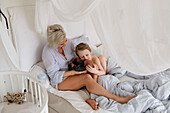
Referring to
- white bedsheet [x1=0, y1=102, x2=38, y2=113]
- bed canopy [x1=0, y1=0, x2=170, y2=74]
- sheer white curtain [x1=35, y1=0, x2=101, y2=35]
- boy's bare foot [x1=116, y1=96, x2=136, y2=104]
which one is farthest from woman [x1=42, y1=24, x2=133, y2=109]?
bed canopy [x1=0, y1=0, x2=170, y2=74]

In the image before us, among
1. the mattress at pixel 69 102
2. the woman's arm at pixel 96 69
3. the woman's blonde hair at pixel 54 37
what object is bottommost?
the mattress at pixel 69 102

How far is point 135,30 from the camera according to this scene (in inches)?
40.6

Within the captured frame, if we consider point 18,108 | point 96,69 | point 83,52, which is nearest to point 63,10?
point 83,52

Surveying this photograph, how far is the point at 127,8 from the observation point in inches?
40.4

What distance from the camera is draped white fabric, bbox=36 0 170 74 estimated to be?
0.94 m

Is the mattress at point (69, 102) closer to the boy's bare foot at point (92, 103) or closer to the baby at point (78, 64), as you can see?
the boy's bare foot at point (92, 103)

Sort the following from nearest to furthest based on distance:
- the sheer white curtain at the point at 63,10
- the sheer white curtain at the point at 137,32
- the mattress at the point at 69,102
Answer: the sheer white curtain at the point at 137,32 < the sheer white curtain at the point at 63,10 < the mattress at the point at 69,102

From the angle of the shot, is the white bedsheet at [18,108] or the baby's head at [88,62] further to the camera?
the baby's head at [88,62]

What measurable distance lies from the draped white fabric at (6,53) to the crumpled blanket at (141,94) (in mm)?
822

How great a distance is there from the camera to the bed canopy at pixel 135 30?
943mm

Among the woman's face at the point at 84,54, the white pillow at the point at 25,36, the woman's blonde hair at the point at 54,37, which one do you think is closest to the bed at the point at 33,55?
the white pillow at the point at 25,36

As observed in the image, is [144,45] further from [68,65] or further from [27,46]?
[27,46]

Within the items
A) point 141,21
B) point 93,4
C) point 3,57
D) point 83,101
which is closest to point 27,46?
point 3,57

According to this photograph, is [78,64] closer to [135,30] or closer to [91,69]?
[91,69]
